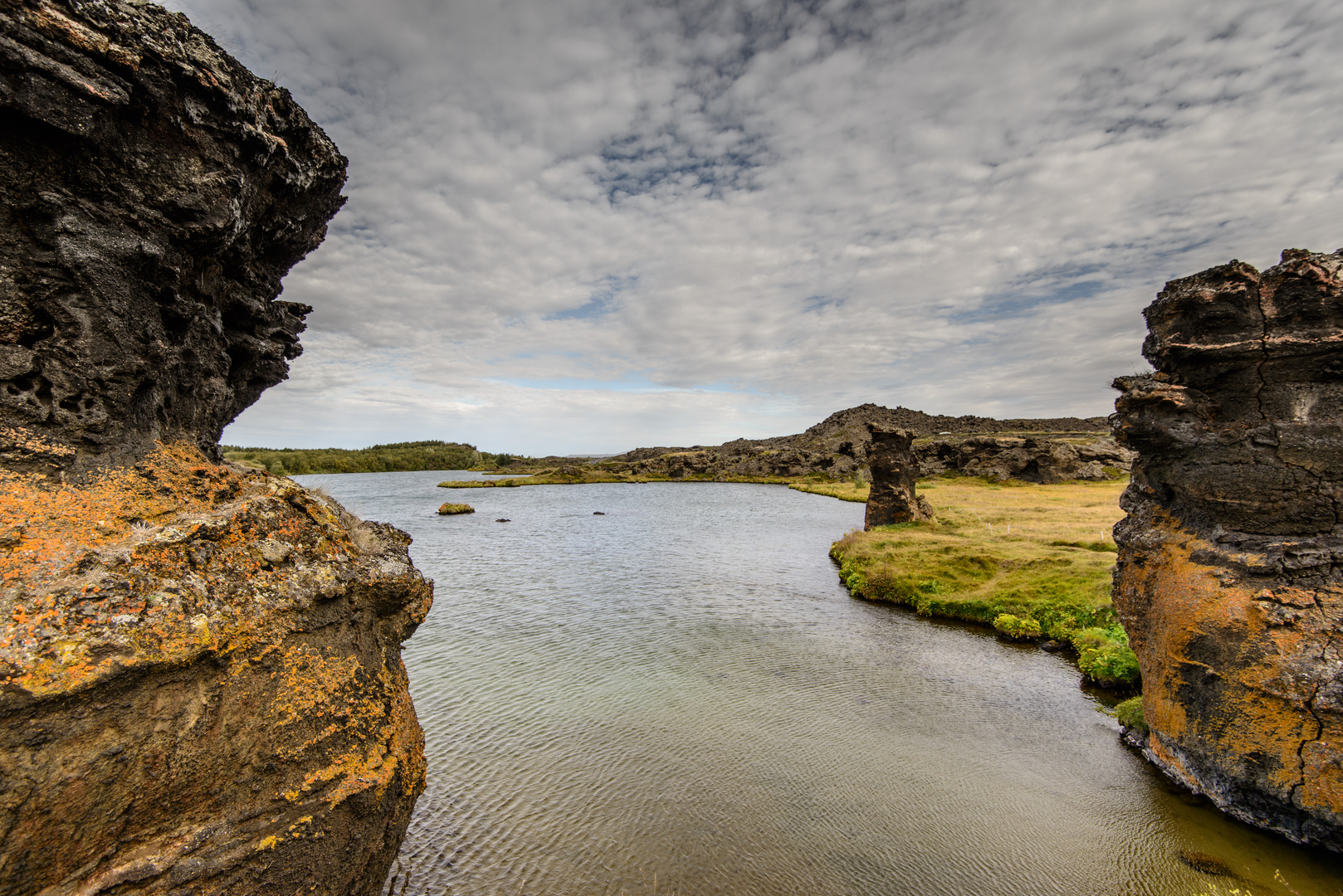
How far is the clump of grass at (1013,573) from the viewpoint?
18.5 meters

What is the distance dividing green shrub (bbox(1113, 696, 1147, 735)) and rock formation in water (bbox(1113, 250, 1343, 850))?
133 centimetres

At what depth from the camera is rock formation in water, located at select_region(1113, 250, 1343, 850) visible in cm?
887

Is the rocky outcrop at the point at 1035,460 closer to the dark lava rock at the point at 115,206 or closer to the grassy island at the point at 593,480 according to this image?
the grassy island at the point at 593,480

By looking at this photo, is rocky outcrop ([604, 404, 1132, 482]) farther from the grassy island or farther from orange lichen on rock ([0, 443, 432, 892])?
orange lichen on rock ([0, 443, 432, 892])

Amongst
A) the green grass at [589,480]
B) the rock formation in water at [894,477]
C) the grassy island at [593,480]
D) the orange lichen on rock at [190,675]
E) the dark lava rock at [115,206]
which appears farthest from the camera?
Result: the grassy island at [593,480]

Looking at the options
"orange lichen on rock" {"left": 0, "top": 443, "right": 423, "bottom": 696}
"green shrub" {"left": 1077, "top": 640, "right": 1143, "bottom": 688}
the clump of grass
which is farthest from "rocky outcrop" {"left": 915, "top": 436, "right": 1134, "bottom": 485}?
"orange lichen on rock" {"left": 0, "top": 443, "right": 423, "bottom": 696}

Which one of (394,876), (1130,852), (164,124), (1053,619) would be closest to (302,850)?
(394,876)

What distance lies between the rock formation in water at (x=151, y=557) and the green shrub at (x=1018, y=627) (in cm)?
2059

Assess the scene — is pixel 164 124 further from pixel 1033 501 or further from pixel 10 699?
pixel 1033 501

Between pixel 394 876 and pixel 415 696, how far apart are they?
7.12 metres

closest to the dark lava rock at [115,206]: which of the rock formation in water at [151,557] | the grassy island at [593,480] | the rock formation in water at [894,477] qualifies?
the rock formation in water at [151,557]

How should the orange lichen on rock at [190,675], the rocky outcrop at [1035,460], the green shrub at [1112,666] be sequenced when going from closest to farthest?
1. the orange lichen on rock at [190,675]
2. the green shrub at [1112,666]
3. the rocky outcrop at [1035,460]

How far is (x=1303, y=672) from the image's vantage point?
8742mm

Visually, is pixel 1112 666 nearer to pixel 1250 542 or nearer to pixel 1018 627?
pixel 1018 627
